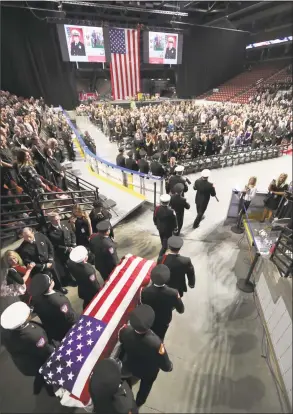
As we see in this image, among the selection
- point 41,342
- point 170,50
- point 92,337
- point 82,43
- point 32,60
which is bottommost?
point 92,337

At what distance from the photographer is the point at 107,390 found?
1.45 m

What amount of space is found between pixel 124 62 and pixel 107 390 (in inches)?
866

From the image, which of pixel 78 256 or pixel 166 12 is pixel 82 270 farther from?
pixel 166 12

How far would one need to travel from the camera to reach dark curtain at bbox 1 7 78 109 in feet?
49.6

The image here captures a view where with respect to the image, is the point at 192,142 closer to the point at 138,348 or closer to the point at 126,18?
the point at 138,348

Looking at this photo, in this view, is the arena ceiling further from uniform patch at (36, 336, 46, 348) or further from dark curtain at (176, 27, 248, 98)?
uniform patch at (36, 336, 46, 348)

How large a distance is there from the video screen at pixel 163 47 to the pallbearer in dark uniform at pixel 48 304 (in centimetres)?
2142

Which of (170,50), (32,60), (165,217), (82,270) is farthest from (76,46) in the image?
(82,270)

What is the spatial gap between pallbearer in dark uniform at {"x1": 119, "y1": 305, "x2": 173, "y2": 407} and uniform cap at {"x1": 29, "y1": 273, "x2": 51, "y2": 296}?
0.89 m

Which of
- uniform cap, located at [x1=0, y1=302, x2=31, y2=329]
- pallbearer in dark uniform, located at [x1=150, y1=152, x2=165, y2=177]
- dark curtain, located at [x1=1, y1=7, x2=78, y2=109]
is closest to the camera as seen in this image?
uniform cap, located at [x1=0, y1=302, x2=31, y2=329]

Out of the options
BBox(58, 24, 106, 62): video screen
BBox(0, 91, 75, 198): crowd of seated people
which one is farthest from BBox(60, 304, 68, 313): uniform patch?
BBox(58, 24, 106, 62): video screen

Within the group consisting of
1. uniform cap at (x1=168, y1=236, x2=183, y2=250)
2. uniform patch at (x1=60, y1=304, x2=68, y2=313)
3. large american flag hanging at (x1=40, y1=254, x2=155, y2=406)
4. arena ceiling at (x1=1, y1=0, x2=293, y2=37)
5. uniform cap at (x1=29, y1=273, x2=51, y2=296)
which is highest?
arena ceiling at (x1=1, y1=0, x2=293, y2=37)

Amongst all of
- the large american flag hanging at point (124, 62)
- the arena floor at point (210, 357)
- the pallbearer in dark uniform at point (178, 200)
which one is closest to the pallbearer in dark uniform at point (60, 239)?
the arena floor at point (210, 357)

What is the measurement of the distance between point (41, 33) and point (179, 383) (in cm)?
2237
